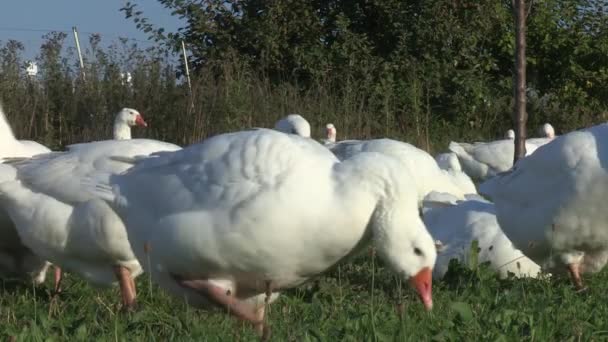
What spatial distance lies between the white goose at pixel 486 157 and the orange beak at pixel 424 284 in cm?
1247

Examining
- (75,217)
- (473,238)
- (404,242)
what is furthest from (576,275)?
(75,217)

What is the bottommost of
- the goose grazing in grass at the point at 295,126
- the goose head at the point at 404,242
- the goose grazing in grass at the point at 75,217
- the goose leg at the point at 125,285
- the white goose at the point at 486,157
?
the white goose at the point at 486,157

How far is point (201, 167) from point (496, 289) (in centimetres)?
231

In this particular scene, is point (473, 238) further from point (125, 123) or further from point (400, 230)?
point (125, 123)

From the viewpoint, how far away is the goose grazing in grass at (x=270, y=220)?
4.78 m

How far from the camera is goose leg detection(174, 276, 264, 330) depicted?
5.01 metres

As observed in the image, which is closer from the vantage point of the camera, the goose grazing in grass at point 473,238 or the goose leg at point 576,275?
the goose leg at point 576,275

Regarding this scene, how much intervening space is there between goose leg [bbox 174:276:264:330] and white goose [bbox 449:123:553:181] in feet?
41.5

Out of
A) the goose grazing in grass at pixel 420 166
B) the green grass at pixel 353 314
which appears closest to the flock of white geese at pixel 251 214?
the green grass at pixel 353 314

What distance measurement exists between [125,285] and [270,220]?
6.57 feet

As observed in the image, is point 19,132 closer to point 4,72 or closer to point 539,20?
point 4,72

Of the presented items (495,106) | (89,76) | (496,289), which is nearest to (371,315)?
(496,289)

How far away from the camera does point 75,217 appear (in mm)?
6566

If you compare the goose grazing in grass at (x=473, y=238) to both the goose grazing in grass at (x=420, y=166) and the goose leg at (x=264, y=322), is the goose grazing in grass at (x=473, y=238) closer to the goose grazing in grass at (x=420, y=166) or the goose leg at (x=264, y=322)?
the goose grazing in grass at (x=420, y=166)
